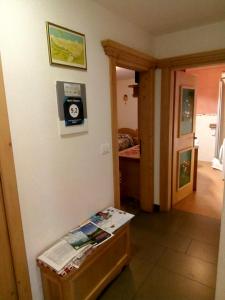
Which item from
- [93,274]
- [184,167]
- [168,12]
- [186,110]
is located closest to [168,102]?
[186,110]

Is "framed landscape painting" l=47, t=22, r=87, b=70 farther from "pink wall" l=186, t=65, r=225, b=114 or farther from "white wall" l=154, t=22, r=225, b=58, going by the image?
"pink wall" l=186, t=65, r=225, b=114

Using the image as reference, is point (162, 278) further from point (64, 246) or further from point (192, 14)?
point (192, 14)

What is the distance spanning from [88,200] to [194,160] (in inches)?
93.8

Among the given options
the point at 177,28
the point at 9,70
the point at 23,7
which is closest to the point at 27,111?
the point at 9,70

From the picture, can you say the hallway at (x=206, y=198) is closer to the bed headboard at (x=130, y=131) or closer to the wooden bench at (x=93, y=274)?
the wooden bench at (x=93, y=274)

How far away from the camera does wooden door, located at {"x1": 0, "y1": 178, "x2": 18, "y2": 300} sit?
1266 mm

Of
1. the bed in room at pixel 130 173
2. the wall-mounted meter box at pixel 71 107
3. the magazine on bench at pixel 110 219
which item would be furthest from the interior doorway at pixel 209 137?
the wall-mounted meter box at pixel 71 107

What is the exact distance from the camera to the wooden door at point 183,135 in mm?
2946

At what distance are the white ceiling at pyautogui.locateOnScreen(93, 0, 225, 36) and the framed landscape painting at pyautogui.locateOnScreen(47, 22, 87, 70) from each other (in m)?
0.48

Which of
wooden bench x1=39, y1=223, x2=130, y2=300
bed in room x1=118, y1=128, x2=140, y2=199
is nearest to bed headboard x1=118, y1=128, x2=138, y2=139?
bed in room x1=118, y1=128, x2=140, y2=199

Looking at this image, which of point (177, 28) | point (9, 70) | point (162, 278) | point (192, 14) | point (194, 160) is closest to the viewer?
point (9, 70)

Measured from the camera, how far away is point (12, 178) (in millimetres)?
1266

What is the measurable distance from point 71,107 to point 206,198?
2.84 metres

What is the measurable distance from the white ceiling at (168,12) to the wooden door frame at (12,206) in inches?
53.6
